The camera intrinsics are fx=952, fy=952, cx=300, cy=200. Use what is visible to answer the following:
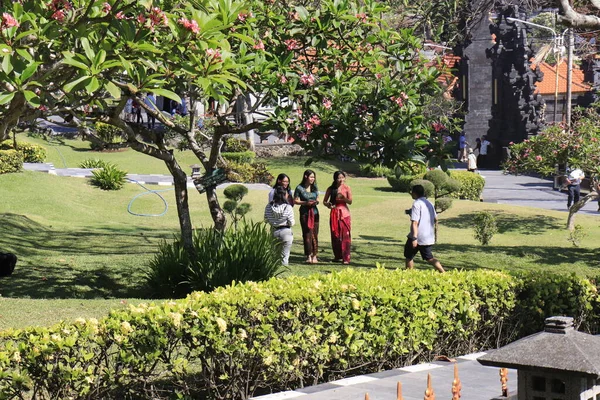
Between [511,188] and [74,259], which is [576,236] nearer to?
[74,259]

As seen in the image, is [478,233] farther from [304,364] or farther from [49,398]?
[49,398]

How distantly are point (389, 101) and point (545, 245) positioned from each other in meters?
10.7

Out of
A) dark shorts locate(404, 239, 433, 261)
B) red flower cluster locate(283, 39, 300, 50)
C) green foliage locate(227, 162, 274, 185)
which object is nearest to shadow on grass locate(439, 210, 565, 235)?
green foliage locate(227, 162, 274, 185)

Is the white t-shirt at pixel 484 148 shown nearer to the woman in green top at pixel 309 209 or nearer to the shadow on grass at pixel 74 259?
the shadow on grass at pixel 74 259

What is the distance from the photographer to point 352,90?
1264 centimetres

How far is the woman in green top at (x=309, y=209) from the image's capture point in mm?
15203

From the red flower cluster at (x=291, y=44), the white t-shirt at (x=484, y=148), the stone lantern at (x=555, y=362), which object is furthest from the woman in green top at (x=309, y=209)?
the white t-shirt at (x=484, y=148)

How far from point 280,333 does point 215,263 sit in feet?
14.9

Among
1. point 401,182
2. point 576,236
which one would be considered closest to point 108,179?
point 401,182

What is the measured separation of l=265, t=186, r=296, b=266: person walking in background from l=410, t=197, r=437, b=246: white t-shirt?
1940 millimetres

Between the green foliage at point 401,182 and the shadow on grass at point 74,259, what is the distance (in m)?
12.3

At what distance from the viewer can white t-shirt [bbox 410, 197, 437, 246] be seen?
44.1 ft

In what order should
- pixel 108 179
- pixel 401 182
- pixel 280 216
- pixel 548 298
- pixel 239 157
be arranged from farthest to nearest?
pixel 239 157, pixel 401 182, pixel 108 179, pixel 280 216, pixel 548 298

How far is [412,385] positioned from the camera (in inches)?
327
